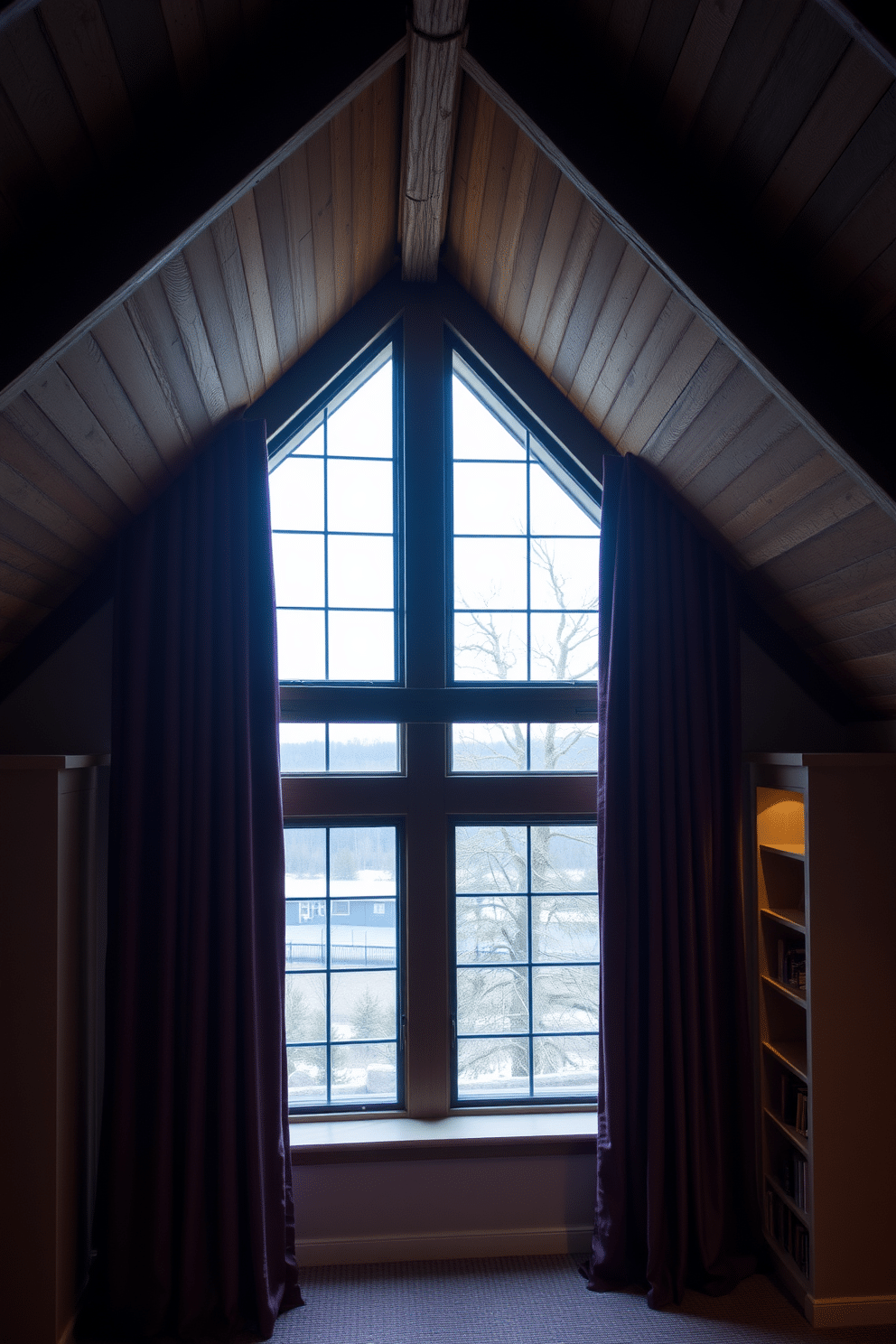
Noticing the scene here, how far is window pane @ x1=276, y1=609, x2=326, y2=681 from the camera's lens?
11.4ft

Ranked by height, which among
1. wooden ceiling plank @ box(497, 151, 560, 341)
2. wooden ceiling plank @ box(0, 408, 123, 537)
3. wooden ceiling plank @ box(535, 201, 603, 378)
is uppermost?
wooden ceiling plank @ box(497, 151, 560, 341)

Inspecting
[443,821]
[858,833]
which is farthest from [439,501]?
[858,833]


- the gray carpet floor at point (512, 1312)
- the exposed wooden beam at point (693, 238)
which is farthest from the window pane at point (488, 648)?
the gray carpet floor at point (512, 1312)

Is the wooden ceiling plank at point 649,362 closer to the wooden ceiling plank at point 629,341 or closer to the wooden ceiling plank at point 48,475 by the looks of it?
the wooden ceiling plank at point 629,341

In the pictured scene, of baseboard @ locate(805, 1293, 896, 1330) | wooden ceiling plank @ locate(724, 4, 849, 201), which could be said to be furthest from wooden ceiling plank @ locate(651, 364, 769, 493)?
baseboard @ locate(805, 1293, 896, 1330)

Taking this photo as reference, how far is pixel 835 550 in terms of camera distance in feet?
8.75

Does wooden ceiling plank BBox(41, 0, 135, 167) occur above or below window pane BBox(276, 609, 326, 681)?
above

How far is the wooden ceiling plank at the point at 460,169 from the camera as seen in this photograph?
259 centimetres

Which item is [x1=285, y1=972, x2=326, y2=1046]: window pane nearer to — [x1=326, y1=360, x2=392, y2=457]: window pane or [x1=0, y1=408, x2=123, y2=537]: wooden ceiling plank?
[x1=0, y1=408, x2=123, y2=537]: wooden ceiling plank

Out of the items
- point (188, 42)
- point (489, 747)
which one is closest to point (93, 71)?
point (188, 42)

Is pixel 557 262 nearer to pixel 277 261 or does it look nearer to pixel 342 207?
pixel 342 207

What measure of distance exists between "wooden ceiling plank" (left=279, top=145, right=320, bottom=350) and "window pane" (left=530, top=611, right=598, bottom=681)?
1.46m

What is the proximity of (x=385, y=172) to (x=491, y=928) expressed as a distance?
9.28 ft

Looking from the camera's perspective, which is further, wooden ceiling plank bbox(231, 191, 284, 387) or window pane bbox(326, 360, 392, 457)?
window pane bbox(326, 360, 392, 457)
